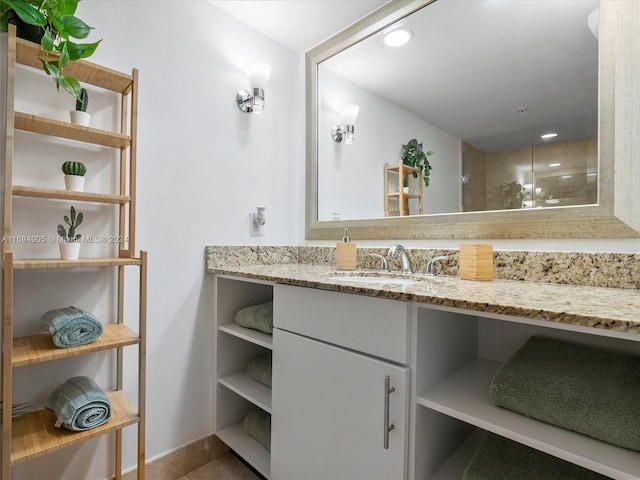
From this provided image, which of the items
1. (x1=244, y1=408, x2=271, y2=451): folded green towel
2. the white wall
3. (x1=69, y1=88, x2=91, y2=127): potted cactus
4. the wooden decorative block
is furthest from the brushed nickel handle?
(x1=69, y1=88, x2=91, y2=127): potted cactus

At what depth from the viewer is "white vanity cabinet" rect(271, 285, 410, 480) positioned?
89 centimetres

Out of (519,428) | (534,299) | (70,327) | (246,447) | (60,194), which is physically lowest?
(246,447)

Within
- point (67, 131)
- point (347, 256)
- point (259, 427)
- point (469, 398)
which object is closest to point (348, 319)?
point (469, 398)

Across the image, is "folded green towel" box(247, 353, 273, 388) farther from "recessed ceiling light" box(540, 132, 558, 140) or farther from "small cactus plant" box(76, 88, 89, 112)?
"recessed ceiling light" box(540, 132, 558, 140)

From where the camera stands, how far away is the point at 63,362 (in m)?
1.19

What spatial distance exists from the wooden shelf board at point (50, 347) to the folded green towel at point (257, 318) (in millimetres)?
457

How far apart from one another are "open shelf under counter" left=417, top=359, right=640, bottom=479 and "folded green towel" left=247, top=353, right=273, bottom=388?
786mm

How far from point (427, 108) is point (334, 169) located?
571mm

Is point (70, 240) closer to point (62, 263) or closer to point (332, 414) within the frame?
point (62, 263)

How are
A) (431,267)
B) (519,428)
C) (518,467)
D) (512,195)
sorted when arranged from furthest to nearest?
(431,267)
(512,195)
(518,467)
(519,428)

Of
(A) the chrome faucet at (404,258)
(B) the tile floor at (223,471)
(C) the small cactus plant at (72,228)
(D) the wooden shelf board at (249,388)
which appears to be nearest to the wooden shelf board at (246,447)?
(B) the tile floor at (223,471)

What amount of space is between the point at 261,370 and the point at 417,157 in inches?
45.7

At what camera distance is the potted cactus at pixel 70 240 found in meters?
1.08

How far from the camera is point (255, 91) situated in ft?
5.48
